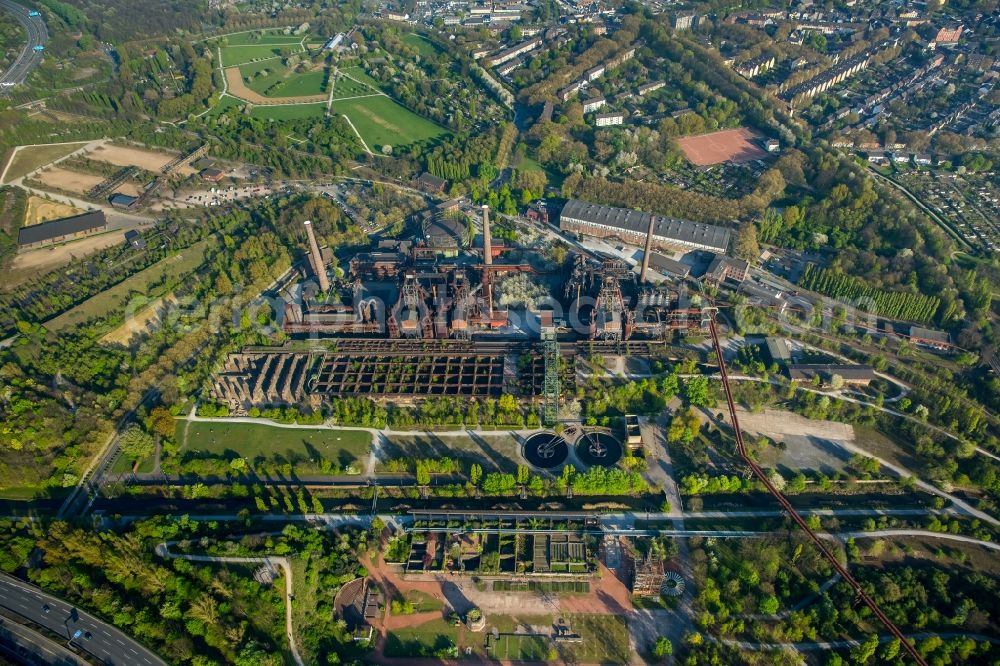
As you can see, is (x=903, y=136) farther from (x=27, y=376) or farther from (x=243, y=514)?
(x=27, y=376)

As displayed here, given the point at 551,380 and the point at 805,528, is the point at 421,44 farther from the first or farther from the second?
the point at 805,528

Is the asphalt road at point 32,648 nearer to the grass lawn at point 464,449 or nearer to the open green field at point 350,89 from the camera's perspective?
A: the grass lawn at point 464,449

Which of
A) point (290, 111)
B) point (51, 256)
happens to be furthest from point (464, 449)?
point (290, 111)

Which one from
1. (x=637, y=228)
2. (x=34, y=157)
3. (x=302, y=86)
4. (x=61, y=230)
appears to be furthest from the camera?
(x=302, y=86)

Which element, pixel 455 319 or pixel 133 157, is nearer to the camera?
pixel 455 319

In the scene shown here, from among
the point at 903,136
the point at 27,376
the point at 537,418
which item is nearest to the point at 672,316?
the point at 537,418

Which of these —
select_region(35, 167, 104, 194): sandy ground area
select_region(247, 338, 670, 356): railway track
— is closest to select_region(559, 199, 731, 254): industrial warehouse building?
select_region(247, 338, 670, 356): railway track
